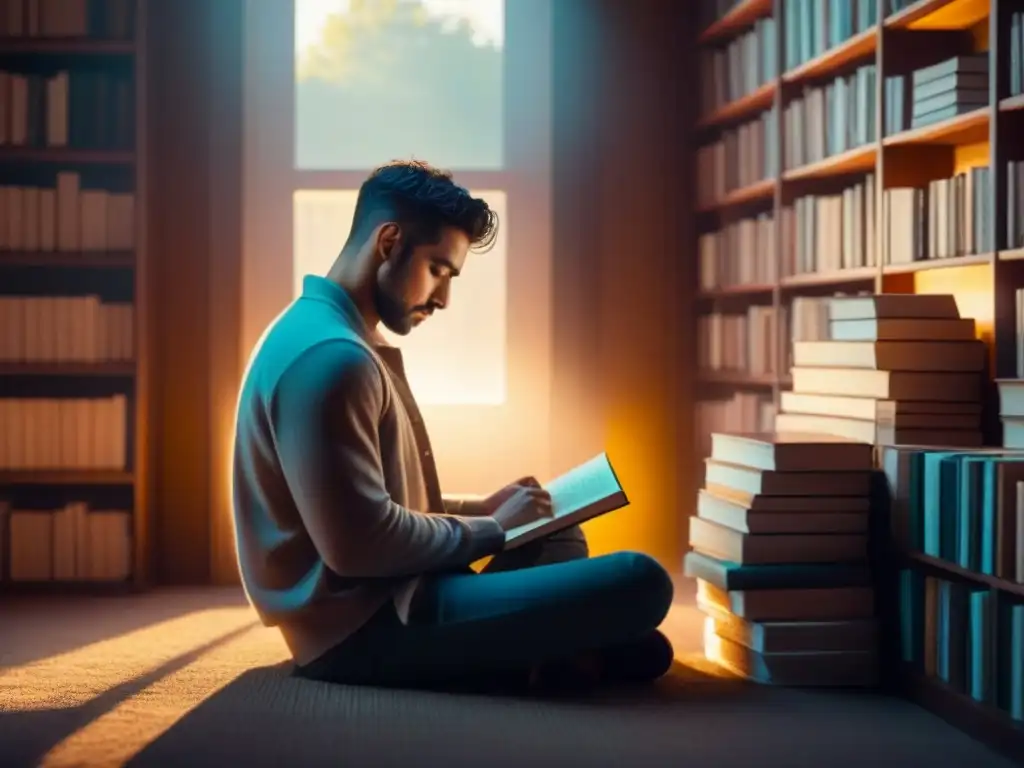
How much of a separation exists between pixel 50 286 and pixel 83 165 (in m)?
0.43

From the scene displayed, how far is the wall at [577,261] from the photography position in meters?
4.65

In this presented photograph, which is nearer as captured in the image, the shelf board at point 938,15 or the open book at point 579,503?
the open book at point 579,503

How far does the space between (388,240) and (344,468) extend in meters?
0.49

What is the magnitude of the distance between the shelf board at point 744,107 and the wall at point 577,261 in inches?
6.7

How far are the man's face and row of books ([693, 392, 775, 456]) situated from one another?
1823mm

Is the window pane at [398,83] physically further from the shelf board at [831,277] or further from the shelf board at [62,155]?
the shelf board at [831,277]

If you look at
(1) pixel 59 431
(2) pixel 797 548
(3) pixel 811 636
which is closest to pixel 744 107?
(2) pixel 797 548

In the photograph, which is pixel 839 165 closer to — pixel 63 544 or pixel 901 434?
pixel 901 434

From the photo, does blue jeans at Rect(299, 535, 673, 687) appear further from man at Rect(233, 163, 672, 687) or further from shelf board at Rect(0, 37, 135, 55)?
shelf board at Rect(0, 37, 135, 55)

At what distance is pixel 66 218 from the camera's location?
4414 mm

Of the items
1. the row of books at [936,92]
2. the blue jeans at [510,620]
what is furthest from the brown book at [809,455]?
the row of books at [936,92]

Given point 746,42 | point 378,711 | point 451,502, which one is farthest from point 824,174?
point 378,711

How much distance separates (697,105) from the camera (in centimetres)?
481

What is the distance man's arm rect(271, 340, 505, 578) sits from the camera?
2.33m
